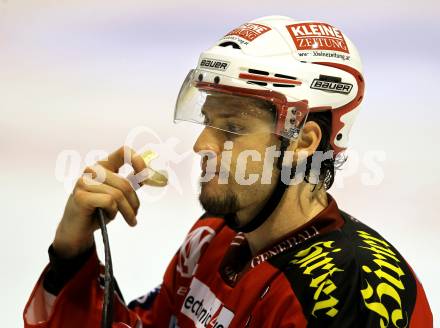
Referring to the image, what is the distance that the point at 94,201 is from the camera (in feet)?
4.67

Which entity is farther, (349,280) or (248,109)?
(248,109)

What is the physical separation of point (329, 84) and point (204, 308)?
1.83ft

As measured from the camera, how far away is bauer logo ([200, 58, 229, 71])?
1.43 metres

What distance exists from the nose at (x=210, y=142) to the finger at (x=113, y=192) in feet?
0.61

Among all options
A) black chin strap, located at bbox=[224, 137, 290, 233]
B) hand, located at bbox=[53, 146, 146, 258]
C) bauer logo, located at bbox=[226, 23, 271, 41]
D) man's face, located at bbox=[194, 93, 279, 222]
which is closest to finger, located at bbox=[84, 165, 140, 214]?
hand, located at bbox=[53, 146, 146, 258]

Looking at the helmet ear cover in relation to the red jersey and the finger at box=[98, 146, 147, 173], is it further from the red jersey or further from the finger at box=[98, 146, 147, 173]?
the finger at box=[98, 146, 147, 173]

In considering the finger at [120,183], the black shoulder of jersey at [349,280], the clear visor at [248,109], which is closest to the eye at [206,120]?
the clear visor at [248,109]

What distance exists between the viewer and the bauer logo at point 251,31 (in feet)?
4.75

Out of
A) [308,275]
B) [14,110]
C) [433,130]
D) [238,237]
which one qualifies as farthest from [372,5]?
[308,275]

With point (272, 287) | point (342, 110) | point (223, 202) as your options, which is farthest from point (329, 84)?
point (272, 287)

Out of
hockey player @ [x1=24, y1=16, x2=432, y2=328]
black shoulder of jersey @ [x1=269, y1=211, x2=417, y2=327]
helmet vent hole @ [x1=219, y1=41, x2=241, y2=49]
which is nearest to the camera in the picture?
black shoulder of jersey @ [x1=269, y1=211, x2=417, y2=327]

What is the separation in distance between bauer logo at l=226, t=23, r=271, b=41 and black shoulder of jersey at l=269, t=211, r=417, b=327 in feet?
1.44

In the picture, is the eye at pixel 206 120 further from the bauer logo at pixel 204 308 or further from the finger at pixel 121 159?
the bauer logo at pixel 204 308

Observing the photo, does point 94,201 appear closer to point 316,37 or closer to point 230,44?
point 230,44
